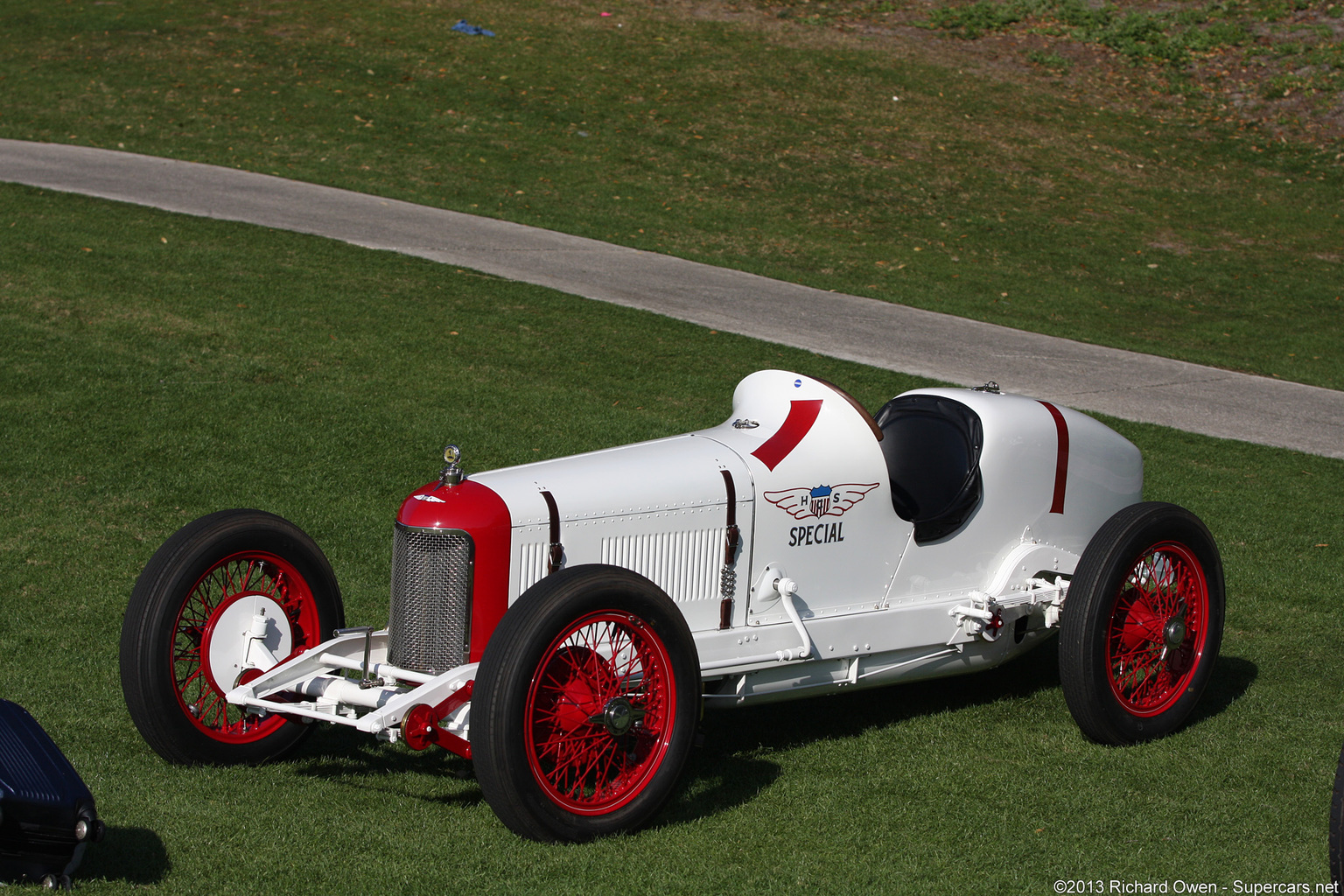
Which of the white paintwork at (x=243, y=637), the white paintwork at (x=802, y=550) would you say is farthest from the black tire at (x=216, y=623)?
the white paintwork at (x=802, y=550)

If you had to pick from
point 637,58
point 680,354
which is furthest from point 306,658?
point 637,58

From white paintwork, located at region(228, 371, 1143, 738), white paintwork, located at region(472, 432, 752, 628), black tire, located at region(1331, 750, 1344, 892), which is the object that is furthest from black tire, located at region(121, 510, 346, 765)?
black tire, located at region(1331, 750, 1344, 892)

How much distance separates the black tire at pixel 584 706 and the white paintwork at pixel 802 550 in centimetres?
32

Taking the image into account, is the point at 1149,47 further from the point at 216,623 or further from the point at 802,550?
the point at 216,623

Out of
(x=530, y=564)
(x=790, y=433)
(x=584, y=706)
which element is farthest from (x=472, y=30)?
(x=584, y=706)

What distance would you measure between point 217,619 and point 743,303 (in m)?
9.26

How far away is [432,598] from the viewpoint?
4.54 metres

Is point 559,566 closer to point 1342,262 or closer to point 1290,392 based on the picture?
point 1290,392

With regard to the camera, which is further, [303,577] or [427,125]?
[427,125]

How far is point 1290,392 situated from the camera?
12.1m

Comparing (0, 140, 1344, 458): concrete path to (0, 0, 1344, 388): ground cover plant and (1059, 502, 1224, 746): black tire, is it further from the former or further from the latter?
(1059, 502, 1224, 746): black tire

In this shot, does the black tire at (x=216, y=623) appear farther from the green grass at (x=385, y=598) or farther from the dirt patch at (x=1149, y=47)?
the dirt patch at (x=1149, y=47)

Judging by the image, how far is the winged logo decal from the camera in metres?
5.05

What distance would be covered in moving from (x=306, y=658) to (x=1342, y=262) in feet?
53.4
